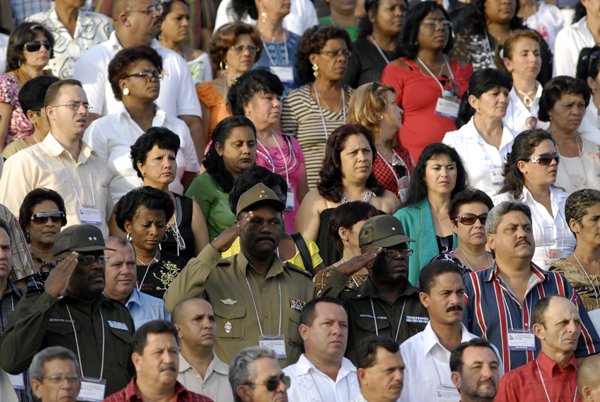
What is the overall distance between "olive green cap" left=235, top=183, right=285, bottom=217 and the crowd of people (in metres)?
0.02

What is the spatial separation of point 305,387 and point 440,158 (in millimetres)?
2568

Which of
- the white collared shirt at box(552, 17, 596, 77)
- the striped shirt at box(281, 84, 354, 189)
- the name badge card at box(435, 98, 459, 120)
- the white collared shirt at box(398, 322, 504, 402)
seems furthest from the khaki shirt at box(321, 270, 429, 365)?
the white collared shirt at box(552, 17, 596, 77)

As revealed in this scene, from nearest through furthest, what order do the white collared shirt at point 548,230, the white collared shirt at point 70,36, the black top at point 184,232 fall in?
the black top at point 184,232
the white collared shirt at point 548,230
the white collared shirt at point 70,36

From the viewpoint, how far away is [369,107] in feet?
27.2

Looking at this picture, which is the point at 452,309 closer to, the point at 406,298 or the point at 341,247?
the point at 406,298

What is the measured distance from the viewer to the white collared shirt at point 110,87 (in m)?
8.26

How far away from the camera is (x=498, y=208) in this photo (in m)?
6.45

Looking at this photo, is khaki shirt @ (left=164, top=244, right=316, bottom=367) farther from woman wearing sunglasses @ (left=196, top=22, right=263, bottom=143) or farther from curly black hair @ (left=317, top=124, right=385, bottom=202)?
woman wearing sunglasses @ (left=196, top=22, right=263, bottom=143)

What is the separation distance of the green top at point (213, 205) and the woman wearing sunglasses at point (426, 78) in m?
2.21

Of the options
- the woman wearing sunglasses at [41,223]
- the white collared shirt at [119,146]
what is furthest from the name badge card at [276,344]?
the white collared shirt at [119,146]

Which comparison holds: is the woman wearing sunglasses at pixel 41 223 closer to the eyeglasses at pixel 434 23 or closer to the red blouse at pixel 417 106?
the red blouse at pixel 417 106

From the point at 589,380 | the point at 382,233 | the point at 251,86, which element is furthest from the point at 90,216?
the point at 589,380

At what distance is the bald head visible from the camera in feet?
17.9

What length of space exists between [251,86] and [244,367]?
350 centimetres
